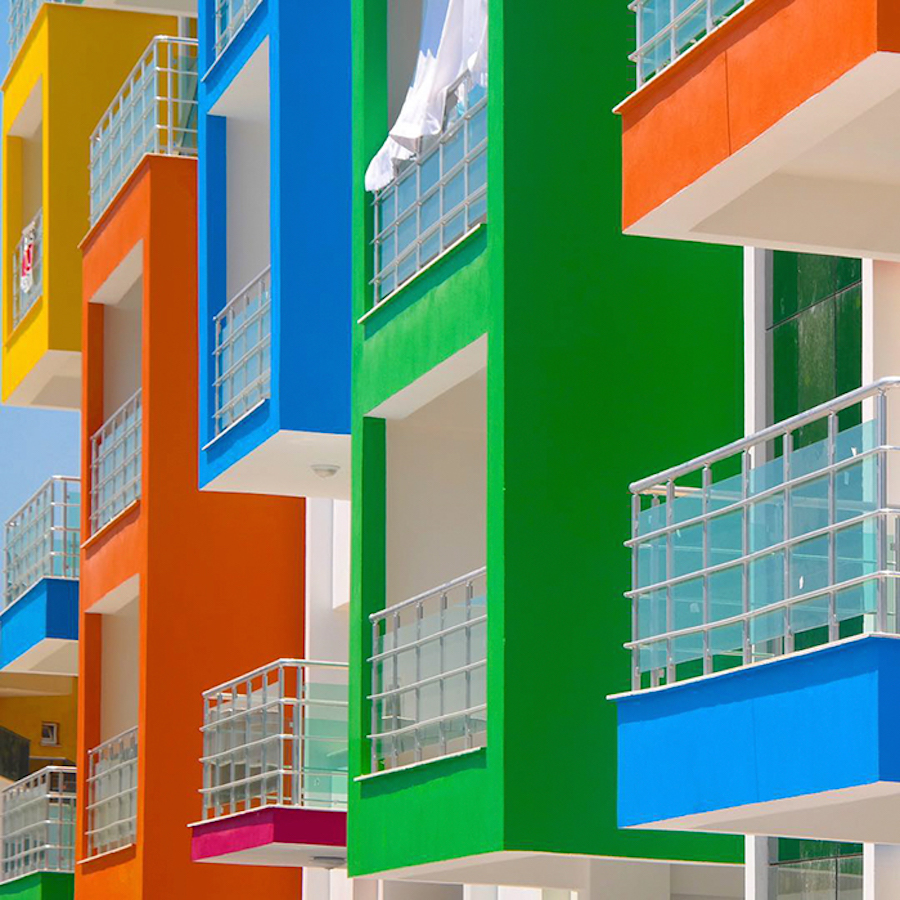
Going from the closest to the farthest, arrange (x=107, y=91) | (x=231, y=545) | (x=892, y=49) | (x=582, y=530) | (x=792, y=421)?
(x=892, y=49), (x=792, y=421), (x=582, y=530), (x=231, y=545), (x=107, y=91)

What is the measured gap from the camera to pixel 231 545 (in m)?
24.3

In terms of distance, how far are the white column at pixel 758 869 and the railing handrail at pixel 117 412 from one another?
35.1ft

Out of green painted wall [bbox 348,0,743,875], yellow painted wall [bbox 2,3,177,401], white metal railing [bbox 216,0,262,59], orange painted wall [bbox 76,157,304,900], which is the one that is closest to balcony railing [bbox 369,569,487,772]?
green painted wall [bbox 348,0,743,875]

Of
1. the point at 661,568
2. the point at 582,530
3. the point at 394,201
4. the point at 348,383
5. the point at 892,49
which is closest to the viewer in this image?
the point at 892,49

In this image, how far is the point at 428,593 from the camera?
54.2ft

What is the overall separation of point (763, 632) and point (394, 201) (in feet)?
22.0

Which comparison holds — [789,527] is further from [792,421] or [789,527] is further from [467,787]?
[467,787]

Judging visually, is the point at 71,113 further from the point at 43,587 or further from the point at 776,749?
the point at 776,749

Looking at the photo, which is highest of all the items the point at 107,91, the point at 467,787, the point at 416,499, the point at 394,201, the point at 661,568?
the point at 107,91

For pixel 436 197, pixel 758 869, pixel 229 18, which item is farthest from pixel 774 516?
pixel 229 18

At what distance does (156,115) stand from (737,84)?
1371 cm

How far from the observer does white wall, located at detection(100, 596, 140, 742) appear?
2697cm

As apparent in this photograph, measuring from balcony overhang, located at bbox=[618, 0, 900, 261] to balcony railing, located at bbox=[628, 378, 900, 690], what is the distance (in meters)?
1.03

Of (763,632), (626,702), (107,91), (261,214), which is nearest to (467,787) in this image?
(626,702)
